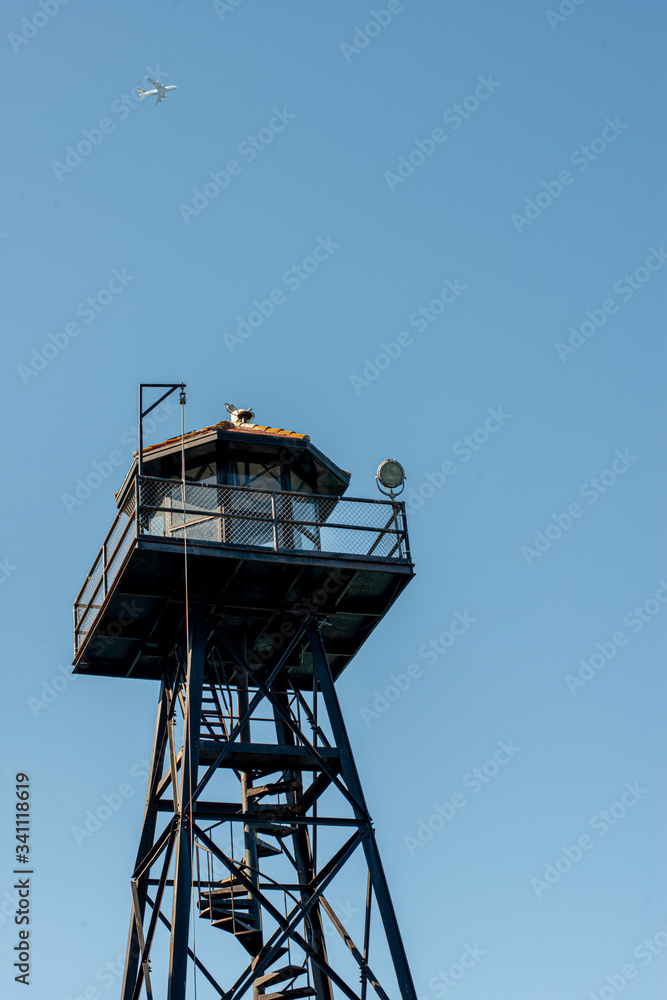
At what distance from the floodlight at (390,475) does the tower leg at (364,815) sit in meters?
2.86

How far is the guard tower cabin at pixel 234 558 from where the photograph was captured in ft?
80.7

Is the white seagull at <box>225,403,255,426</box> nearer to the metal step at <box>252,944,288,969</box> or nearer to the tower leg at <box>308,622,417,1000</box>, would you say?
the tower leg at <box>308,622,417,1000</box>

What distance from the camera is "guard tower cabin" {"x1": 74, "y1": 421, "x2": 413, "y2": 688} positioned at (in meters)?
24.6

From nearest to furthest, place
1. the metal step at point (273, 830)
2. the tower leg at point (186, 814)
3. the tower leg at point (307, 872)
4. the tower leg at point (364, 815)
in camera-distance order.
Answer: the tower leg at point (186, 814) < the tower leg at point (364, 815) < the tower leg at point (307, 872) < the metal step at point (273, 830)

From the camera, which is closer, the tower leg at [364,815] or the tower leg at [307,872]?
the tower leg at [364,815]

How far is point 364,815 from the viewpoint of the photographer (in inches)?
956

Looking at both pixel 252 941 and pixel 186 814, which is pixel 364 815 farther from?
pixel 186 814

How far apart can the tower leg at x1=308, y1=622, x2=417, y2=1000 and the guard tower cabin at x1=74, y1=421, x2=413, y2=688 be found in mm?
959

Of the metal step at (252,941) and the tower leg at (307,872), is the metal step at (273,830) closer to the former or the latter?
the tower leg at (307,872)

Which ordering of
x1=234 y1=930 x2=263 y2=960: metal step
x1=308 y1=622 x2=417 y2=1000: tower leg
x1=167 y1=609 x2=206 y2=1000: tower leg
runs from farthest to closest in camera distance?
x1=234 y1=930 x2=263 y2=960: metal step
x1=308 y1=622 x2=417 y2=1000: tower leg
x1=167 y1=609 x2=206 y2=1000: tower leg

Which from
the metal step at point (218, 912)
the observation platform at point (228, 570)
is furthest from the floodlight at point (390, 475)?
the metal step at point (218, 912)

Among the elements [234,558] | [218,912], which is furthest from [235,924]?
[234,558]

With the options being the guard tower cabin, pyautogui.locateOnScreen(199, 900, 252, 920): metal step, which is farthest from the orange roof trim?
pyautogui.locateOnScreen(199, 900, 252, 920): metal step

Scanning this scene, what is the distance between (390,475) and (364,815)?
615 cm
